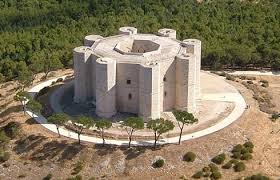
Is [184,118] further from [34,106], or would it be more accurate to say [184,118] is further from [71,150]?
[34,106]

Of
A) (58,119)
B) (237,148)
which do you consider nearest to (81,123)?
(58,119)

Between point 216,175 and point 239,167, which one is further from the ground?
point 239,167

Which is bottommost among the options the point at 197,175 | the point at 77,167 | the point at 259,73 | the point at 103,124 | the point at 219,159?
the point at 197,175

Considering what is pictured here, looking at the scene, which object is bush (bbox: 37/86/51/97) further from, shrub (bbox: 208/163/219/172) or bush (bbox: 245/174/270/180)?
bush (bbox: 245/174/270/180)

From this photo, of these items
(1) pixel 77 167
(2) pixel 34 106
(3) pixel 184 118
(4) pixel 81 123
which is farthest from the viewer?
(2) pixel 34 106

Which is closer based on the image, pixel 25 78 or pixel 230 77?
pixel 25 78

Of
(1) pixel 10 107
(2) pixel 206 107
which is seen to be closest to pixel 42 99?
(1) pixel 10 107
